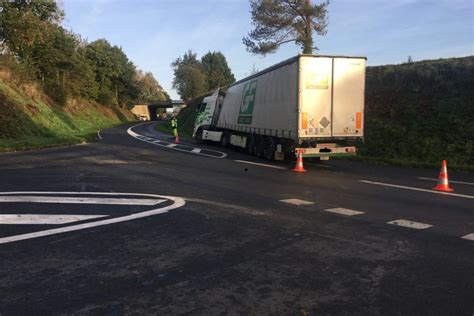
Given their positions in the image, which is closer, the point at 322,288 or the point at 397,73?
the point at 322,288

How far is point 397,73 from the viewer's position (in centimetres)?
2391

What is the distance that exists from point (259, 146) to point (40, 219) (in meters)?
12.4

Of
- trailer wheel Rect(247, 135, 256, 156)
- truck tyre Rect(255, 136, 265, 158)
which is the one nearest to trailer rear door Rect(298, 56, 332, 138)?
truck tyre Rect(255, 136, 265, 158)

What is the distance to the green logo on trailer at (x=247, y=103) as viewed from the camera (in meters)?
19.3

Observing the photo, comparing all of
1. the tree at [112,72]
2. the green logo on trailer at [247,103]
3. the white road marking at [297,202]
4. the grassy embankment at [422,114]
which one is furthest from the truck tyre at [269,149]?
the tree at [112,72]

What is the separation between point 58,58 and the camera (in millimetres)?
46531

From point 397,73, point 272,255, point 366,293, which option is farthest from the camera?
point 397,73

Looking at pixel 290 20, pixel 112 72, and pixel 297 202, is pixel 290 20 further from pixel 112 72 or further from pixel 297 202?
pixel 112 72

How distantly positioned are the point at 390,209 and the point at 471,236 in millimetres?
1850

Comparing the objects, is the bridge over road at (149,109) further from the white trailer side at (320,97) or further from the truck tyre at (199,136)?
the white trailer side at (320,97)

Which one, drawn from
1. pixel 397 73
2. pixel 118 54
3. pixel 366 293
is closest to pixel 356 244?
pixel 366 293

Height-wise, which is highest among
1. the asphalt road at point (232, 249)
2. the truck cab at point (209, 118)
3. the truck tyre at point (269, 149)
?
the truck cab at point (209, 118)

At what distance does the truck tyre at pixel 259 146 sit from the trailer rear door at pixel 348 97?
3888mm

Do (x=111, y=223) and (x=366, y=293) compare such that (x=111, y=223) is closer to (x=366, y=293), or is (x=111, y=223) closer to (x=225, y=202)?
(x=225, y=202)
